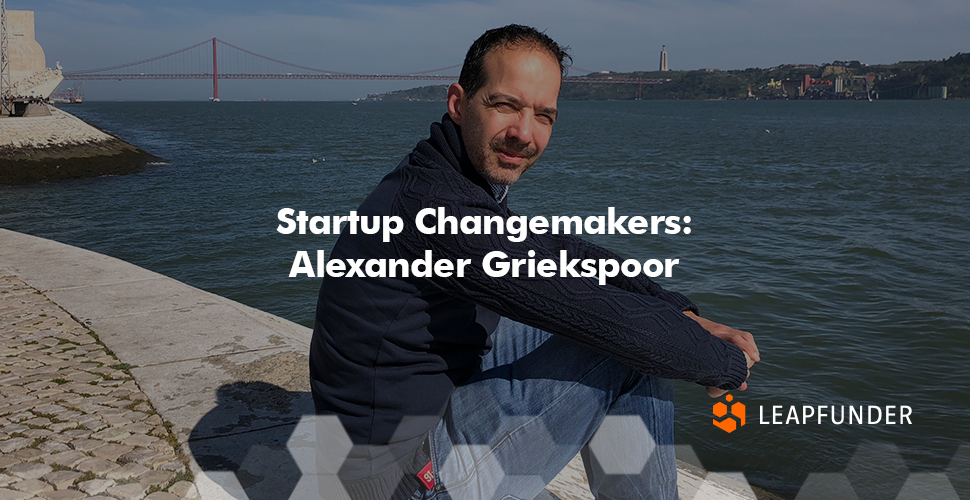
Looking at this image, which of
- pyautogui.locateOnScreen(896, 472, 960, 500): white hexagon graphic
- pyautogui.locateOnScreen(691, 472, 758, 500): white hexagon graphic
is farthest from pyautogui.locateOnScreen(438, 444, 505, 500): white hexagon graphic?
pyautogui.locateOnScreen(896, 472, 960, 500): white hexagon graphic

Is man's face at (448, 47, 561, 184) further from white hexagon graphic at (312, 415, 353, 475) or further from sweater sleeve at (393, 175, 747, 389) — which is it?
white hexagon graphic at (312, 415, 353, 475)

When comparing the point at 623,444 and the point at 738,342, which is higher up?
the point at 738,342

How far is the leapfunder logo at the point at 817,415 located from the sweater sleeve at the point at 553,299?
4237 millimetres

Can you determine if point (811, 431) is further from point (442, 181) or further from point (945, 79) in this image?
point (945, 79)

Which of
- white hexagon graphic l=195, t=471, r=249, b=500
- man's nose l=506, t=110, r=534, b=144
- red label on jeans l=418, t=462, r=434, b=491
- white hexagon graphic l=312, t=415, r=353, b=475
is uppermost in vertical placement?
man's nose l=506, t=110, r=534, b=144

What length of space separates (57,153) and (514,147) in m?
26.2

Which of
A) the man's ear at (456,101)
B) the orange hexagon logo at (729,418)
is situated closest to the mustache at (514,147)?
the man's ear at (456,101)

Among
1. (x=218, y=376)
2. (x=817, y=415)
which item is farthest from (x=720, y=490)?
(x=817, y=415)

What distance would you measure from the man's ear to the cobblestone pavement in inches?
54.3

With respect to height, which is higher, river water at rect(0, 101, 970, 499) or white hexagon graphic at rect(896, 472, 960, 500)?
river water at rect(0, 101, 970, 499)

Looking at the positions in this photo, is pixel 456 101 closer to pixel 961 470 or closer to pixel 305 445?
pixel 305 445

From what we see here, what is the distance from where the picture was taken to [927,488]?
484 cm

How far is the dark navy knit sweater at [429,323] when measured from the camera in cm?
158

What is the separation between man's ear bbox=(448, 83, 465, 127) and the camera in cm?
182
